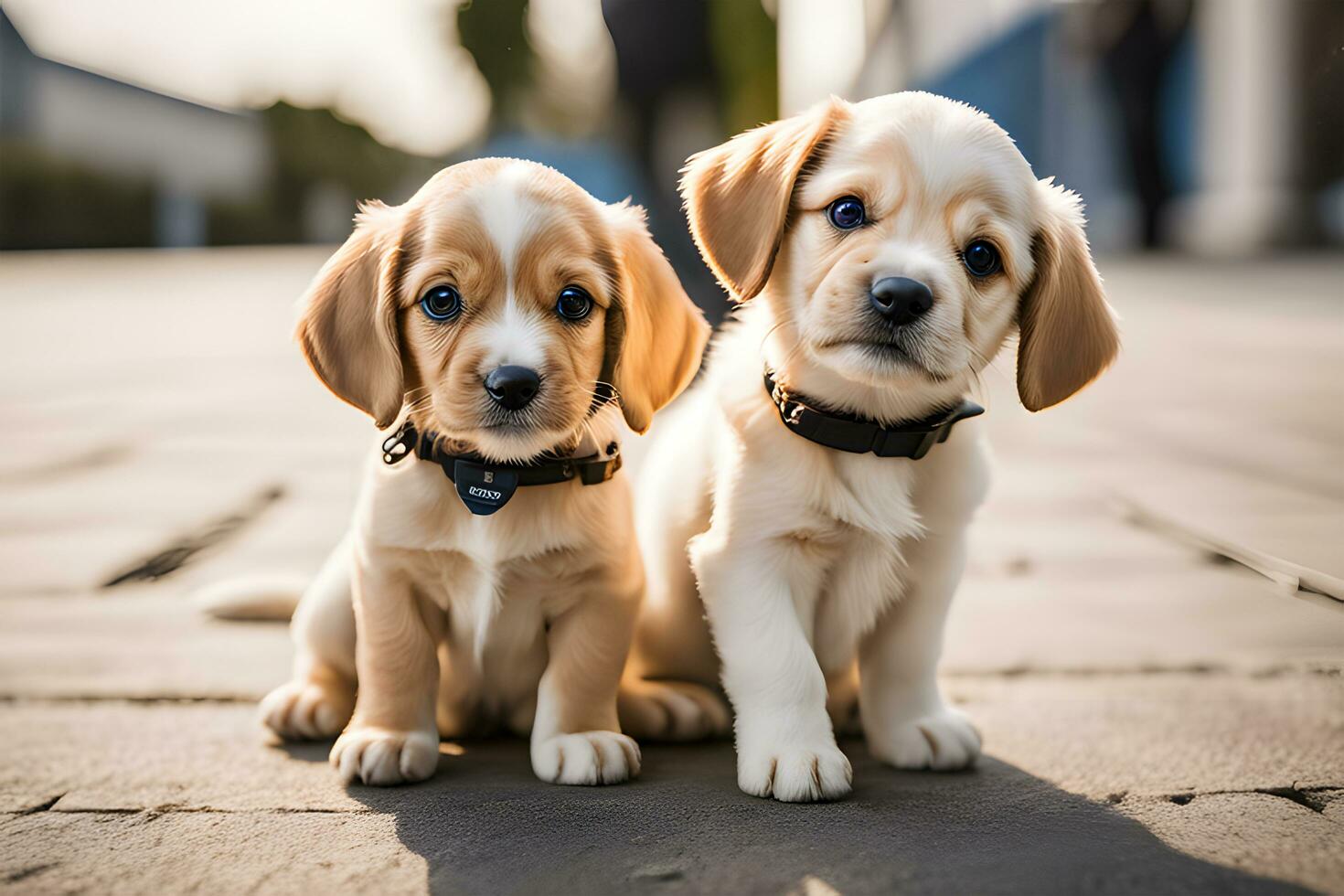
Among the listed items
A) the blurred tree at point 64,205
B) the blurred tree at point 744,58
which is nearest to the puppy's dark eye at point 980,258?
the blurred tree at point 744,58

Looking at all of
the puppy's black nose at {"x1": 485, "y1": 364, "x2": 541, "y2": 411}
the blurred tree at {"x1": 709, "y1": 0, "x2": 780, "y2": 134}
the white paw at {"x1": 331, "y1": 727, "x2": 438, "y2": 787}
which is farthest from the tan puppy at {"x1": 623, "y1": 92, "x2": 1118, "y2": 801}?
the blurred tree at {"x1": 709, "y1": 0, "x2": 780, "y2": 134}

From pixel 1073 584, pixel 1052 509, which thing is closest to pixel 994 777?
pixel 1073 584

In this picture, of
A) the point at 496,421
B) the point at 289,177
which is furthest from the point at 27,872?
the point at 289,177

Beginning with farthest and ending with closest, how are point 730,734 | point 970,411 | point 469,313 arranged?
point 730,734, point 970,411, point 469,313

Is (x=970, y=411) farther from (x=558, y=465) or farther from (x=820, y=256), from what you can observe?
(x=558, y=465)

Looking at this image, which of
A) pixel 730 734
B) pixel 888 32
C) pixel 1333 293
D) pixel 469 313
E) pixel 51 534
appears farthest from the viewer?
pixel 888 32

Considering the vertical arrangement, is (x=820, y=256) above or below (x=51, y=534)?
above

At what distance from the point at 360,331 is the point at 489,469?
373 mm

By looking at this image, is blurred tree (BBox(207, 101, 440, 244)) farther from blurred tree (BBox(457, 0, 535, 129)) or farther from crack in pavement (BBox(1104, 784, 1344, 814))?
crack in pavement (BBox(1104, 784, 1344, 814))

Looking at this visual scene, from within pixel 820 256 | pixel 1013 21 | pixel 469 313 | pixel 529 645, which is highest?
pixel 1013 21

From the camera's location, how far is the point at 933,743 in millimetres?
2537

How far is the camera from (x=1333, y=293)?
1143cm

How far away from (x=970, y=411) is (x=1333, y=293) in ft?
35.2

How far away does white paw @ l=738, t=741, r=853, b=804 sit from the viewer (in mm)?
2250
